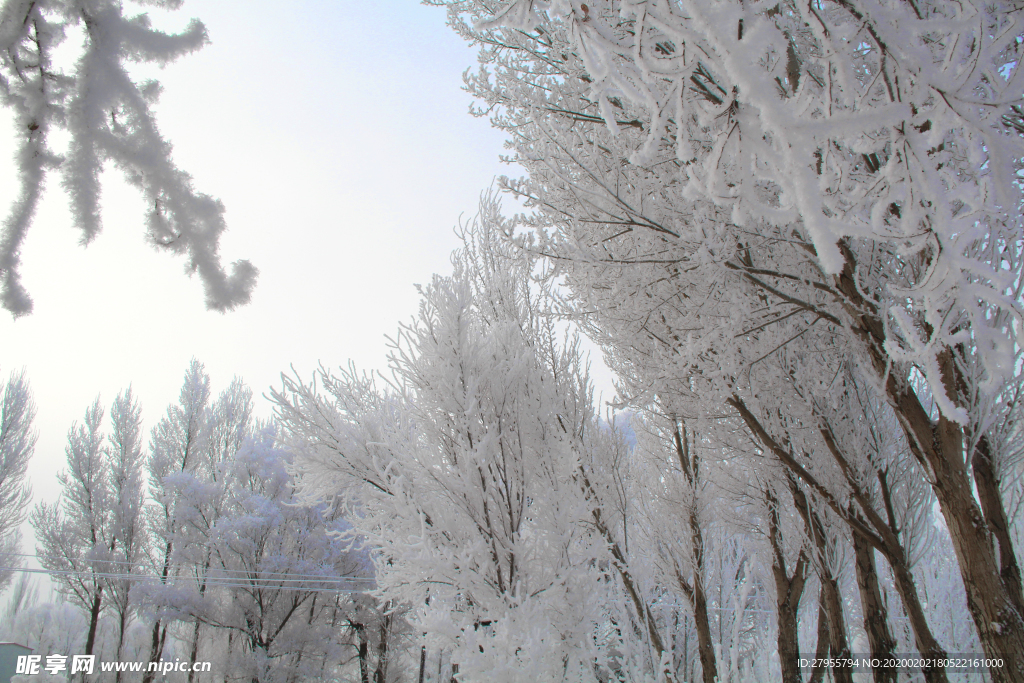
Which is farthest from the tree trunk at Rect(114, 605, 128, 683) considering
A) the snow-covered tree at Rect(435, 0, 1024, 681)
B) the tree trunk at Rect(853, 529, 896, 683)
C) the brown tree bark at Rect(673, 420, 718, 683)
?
the tree trunk at Rect(853, 529, 896, 683)

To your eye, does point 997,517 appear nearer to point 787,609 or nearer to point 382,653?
point 787,609

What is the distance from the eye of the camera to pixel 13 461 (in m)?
12.9

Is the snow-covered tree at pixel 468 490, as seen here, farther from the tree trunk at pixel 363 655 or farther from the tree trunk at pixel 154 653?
the tree trunk at pixel 154 653

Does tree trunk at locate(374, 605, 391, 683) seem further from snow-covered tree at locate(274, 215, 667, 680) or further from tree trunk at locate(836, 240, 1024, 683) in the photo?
tree trunk at locate(836, 240, 1024, 683)

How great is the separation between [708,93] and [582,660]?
372 centimetres

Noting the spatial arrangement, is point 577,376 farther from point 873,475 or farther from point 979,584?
point 979,584

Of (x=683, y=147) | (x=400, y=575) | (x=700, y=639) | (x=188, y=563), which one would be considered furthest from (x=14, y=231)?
(x=188, y=563)

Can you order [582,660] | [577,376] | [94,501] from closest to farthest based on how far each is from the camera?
[582,660] → [577,376] → [94,501]

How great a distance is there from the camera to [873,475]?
407 centimetres

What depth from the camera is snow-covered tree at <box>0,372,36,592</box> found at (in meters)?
12.5

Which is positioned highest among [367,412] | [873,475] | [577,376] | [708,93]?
[708,93]

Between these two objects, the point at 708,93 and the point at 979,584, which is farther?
the point at 708,93

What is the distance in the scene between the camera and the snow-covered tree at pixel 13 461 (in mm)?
12477

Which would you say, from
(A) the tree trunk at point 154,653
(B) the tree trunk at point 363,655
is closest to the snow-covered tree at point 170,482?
(A) the tree trunk at point 154,653
